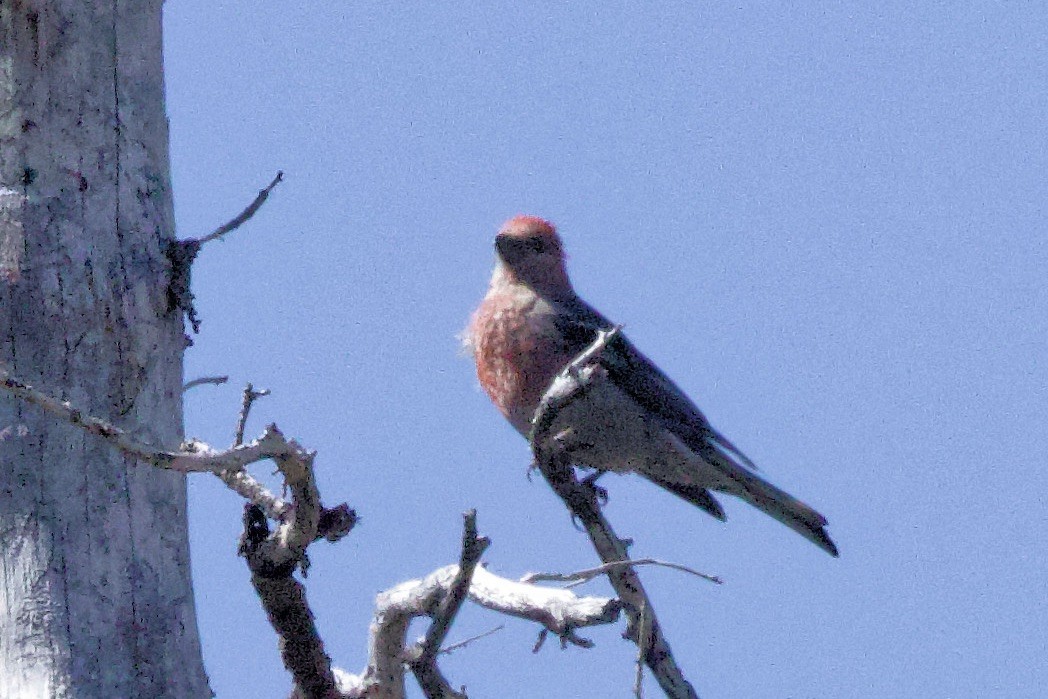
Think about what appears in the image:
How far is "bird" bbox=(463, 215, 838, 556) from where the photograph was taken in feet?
20.2

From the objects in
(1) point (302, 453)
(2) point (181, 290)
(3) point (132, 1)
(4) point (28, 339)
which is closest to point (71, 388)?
(4) point (28, 339)

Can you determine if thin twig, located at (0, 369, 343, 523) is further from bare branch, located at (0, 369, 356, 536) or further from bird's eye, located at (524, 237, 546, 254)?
bird's eye, located at (524, 237, 546, 254)

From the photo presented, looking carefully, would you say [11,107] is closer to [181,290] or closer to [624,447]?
[181,290]

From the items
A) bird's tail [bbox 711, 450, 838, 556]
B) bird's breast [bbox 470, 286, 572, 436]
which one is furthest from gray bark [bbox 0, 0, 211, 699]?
bird's tail [bbox 711, 450, 838, 556]

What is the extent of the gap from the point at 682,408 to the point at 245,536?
3.30 meters

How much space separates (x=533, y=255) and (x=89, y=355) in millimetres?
3659

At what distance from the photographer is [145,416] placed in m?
3.49

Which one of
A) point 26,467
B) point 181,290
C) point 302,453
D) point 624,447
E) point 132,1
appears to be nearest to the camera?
point 302,453

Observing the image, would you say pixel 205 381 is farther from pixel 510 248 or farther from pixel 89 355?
pixel 510 248

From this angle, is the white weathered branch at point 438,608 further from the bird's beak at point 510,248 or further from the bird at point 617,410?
the bird's beak at point 510,248

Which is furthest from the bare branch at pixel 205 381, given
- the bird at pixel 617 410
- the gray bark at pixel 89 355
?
the bird at pixel 617 410

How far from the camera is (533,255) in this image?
6902mm

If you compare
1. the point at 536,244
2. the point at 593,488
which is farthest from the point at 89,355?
the point at 536,244

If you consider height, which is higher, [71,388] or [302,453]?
[71,388]
